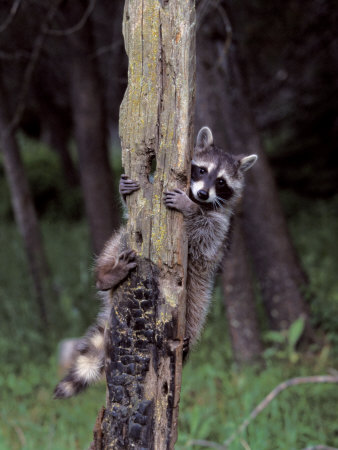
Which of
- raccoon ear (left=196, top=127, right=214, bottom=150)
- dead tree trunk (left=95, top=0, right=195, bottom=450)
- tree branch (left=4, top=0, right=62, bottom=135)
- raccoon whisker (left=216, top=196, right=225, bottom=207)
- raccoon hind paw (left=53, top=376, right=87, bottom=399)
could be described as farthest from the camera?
tree branch (left=4, top=0, right=62, bottom=135)

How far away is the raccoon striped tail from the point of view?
2863 millimetres

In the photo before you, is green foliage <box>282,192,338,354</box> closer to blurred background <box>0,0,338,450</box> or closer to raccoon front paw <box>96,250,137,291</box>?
blurred background <box>0,0,338,450</box>

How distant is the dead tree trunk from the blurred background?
1751mm

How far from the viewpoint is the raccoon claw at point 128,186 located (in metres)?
2.59

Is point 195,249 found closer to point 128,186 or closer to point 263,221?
point 128,186

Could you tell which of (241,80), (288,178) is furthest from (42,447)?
(288,178)

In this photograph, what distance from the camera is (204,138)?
12.1 ft

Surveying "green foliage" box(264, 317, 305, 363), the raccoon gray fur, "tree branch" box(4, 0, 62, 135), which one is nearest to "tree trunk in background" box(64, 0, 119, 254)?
"tree branch" box(4, 0, 62, 135)

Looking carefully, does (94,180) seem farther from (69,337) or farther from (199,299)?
(199,299)

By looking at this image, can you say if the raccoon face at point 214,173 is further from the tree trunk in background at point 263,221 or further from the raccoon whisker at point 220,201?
the tree trunk in background at point 263,221

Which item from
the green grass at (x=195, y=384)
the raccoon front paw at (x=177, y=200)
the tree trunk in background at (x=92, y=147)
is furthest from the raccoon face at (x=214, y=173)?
the tree trunk in background at (x=92, y=147)

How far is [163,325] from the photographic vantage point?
253 centimetres

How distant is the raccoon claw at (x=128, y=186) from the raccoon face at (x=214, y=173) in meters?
0.61

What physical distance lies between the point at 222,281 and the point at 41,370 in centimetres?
229
